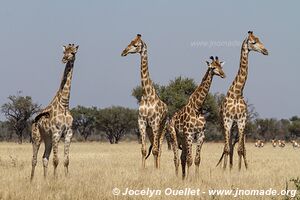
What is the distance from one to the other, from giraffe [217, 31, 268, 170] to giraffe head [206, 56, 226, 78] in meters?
2.62

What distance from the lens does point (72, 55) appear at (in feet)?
45.9

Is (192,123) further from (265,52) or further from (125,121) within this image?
(125,121)

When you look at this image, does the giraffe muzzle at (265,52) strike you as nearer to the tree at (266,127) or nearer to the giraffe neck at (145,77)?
the giraffe neck at (145,77)

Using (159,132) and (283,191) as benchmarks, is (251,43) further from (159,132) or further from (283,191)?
(283,191)

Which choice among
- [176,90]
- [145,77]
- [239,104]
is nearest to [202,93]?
[239,104]

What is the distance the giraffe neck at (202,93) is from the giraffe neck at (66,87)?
3255mm

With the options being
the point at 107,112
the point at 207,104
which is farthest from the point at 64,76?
the point at 107,112

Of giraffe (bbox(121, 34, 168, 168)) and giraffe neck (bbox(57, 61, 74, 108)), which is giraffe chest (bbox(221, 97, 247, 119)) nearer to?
giraffe (bbox(121, 34, 168, 168))

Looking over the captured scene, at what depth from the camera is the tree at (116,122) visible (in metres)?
81.1

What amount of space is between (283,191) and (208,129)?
235 feet

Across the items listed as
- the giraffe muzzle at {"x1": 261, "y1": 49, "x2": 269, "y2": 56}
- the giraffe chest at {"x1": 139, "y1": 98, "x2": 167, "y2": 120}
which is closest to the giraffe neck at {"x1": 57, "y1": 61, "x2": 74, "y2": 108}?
the giraffe chest at {"x1": 139, "y1": 98, "x2": 167, "y2": 120}

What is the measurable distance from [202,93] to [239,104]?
2.66 m

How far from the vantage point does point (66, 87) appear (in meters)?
14.1

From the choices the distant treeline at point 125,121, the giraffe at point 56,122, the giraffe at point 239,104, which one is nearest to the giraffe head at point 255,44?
the giraffe at point 239,104
